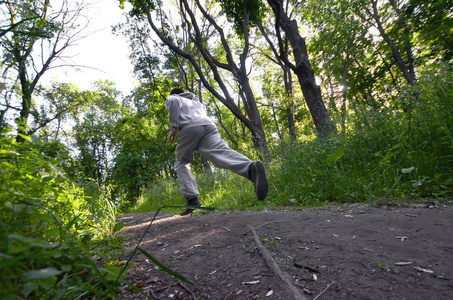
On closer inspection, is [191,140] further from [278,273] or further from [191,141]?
[278,273]

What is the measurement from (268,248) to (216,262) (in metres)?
0.42

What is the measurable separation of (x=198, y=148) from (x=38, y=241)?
2.98m

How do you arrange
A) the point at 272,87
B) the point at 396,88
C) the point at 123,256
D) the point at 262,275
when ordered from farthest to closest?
the point at 272,87 < the point at 396,88 < the point at 123,256 < the point at 262,275

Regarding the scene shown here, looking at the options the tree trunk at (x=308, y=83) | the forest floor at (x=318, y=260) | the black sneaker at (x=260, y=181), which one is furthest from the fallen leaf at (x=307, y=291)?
the tree trunk at (x=308, y=83)

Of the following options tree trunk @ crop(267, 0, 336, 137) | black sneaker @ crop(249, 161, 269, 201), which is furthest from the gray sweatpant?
tree trunk @ crop(267, 0, 336, 137)

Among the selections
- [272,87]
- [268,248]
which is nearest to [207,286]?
[268,248]

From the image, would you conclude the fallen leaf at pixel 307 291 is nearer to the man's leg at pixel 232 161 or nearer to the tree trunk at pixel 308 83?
the man's leg at pixel 232 161

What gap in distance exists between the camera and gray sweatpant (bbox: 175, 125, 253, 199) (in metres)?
3.45

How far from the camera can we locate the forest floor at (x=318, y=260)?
3.64 feet

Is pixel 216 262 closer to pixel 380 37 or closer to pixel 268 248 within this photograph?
pixel 268 248

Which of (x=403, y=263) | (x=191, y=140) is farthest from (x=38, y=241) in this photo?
(x=191, y=140)

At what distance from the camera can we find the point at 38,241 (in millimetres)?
847

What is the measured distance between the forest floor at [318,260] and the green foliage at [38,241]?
0.35 metres

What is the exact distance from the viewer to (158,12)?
11.0m
